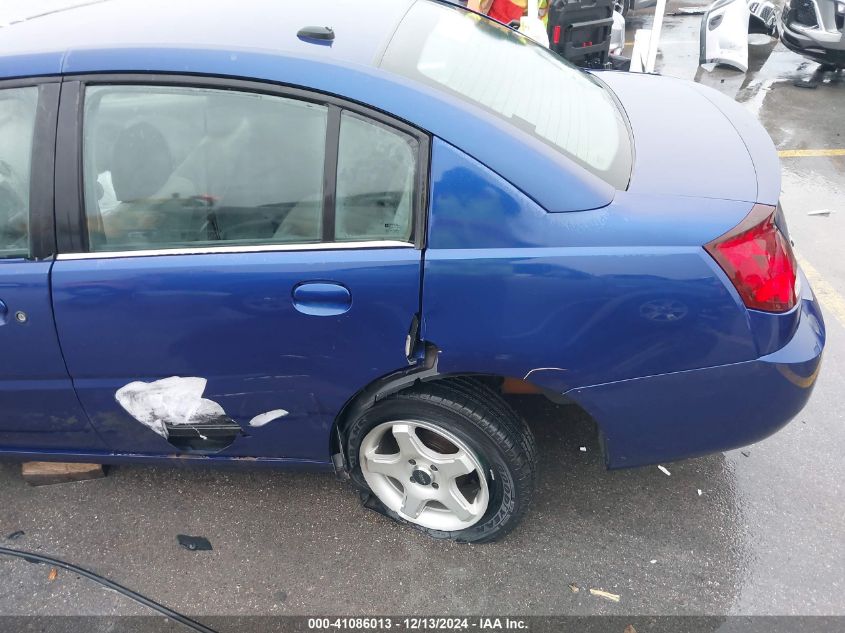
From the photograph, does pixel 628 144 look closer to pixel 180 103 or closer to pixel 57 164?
pixel 180 103

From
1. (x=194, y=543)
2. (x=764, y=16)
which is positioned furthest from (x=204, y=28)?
(x=764, y=16)

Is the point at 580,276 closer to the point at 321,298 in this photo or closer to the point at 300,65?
the point at 321,298

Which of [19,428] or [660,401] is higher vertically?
[660,401]

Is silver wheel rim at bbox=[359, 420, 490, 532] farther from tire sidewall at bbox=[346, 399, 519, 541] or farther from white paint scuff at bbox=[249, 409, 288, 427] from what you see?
white paint scuff at bbox=[249, 409, 288, 427]

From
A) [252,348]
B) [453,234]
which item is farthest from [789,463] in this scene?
[252,348]

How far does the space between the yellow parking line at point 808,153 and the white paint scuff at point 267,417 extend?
16.1 feet

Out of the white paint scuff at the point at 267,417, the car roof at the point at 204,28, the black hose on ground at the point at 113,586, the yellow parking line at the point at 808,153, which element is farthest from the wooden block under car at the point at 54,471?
the yellow parking line at the point at 808,153

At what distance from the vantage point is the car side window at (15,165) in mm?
2027

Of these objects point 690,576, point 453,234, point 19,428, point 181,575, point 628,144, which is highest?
point 628,144

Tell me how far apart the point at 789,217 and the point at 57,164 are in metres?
4.27

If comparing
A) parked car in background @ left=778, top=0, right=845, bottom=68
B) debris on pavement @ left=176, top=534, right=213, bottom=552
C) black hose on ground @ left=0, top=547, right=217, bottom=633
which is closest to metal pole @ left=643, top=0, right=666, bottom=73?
parked car in background @ left=778, top=0, right=845, bottom=68

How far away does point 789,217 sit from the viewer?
443cm

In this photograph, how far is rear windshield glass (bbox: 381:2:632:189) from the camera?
6.58 ft

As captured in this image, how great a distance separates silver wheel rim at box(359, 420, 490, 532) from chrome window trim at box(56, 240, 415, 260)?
595 mm
